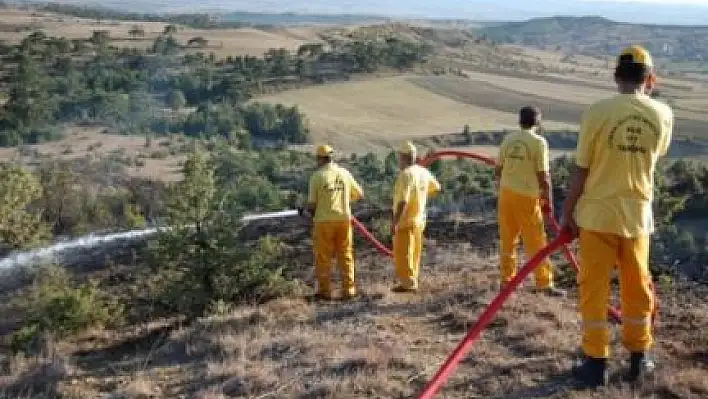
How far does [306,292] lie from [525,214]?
10.5 ft

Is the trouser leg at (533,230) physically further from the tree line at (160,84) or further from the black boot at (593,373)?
the tree line at (160,84)

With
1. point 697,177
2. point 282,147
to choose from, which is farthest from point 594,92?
point 697,177

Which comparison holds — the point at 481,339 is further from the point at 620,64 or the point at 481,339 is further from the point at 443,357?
the point at 620,64

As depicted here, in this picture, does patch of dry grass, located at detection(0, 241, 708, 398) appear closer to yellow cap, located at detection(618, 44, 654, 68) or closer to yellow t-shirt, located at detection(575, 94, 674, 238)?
yellow t-shirt, located at detection(575, 94, 674, 238)

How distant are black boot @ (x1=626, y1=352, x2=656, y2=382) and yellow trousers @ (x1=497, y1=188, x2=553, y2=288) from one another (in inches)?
88.4

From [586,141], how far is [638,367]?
163 centimetres

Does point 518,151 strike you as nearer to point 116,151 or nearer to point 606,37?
point 116,151

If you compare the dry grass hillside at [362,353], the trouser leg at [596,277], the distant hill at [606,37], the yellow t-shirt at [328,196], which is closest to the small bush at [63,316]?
the dry grass hillside at [362,353]

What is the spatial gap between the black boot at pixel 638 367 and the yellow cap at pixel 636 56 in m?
1.93

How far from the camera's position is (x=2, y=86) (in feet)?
220

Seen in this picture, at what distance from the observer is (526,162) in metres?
7.68

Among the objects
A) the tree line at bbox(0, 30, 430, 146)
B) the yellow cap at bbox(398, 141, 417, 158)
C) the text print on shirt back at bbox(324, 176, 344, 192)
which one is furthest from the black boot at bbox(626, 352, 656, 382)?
the tree line at bbox(0, 30, 430, 146)

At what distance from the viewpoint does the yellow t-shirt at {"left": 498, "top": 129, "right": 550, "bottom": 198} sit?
7652 mm

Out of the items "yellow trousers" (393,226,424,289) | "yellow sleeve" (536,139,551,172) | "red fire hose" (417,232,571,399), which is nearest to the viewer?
"red fire hose" (417,232,571,399)
